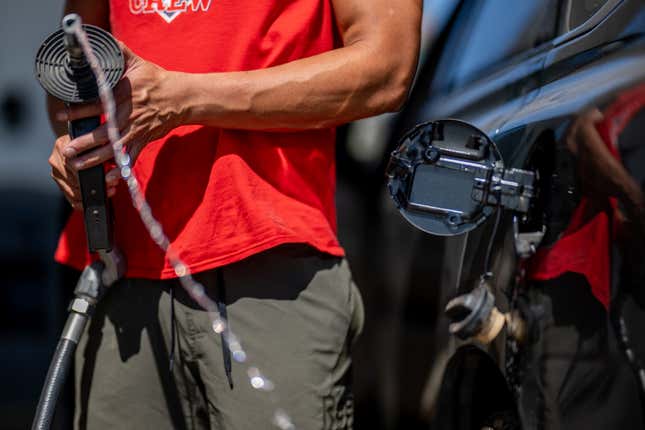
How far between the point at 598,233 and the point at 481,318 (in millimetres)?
311

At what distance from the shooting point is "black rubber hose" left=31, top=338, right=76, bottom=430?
1649 millimetres

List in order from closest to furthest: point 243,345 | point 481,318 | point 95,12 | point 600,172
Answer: point 600,172 < point 481,318 < point 243,345 < point 95,12

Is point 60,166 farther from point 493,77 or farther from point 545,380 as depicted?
point 493,77

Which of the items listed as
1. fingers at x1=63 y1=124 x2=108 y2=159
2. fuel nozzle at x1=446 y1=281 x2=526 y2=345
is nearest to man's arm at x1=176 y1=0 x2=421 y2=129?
fingers at x1=63 y1=124 x2=108 y2=159

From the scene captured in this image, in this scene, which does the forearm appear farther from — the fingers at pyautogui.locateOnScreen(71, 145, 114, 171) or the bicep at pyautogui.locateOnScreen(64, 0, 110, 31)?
the bicep at pyautogui.locateOnScreen(64, 0, 110, 31)

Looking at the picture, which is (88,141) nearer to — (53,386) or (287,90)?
(287,90)

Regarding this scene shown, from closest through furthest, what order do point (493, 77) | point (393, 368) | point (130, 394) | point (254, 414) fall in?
point (254, 414) → point (130, 394) → point (493, 77) → point (393, 368)

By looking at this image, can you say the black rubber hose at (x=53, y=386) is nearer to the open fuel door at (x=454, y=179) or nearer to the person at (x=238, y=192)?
the person at (x=238, y=192)

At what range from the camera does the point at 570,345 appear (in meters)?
1.34

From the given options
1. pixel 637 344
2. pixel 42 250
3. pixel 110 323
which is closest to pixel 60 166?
pixel 110 323

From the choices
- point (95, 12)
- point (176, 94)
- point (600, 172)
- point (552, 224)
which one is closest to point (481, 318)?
point (552, 224)

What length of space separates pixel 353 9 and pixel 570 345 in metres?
0.68

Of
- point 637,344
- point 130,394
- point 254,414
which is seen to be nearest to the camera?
point 637,344

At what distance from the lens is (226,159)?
1.68 metres
